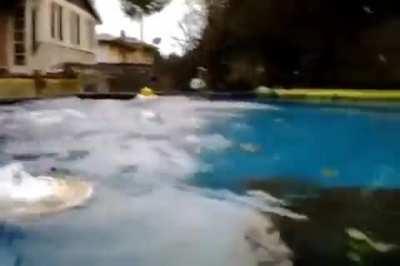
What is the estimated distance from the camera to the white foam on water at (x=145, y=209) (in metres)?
3.78

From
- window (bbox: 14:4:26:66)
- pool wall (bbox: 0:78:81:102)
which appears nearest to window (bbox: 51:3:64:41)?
window (bbox: 14:4:26:66)

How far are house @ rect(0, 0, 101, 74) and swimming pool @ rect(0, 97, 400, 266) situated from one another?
243 inches

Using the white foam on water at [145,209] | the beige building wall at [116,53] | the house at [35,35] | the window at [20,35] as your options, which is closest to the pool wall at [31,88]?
the house at [35,35]

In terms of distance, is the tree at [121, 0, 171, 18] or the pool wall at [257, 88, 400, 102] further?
the tree at [121, 0, 171, 18]

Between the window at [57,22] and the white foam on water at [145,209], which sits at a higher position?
the window at [57,22]

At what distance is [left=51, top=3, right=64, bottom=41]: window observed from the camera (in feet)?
65.2

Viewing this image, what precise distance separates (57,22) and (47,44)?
2029 millimetres

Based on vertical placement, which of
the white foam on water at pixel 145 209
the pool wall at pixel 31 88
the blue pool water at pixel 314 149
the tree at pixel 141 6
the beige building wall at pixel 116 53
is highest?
the tree at pixel 141 6

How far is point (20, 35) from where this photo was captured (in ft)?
57.8

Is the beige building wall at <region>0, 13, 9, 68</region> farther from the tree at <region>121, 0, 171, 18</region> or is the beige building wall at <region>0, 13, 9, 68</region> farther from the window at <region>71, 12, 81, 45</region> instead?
the tree at <region>121, 0, 171, 18</region>

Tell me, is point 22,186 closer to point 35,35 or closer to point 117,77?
point 35,35

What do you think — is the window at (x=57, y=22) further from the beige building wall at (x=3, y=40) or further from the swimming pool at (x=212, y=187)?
the swimming pool at (x=212, y=187)

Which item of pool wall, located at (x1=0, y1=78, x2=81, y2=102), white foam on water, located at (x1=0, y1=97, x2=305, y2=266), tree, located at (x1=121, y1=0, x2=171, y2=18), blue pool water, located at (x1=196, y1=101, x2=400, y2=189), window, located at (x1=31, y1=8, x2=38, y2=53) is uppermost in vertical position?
tree, located at (x1=121, y1=0, x2=171, y2=18)

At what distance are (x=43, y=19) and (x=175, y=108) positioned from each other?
7.30 meters
